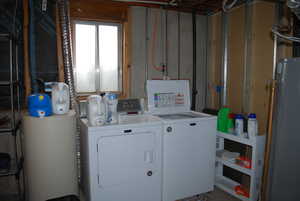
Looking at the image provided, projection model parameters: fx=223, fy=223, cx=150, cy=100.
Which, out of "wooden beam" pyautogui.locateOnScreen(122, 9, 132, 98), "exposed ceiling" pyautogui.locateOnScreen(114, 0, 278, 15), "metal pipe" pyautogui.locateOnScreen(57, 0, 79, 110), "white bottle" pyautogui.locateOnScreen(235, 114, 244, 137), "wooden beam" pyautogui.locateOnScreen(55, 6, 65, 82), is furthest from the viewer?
"wooden beam" pyautogui.locateOnScreen(122, 9, 132, 98)

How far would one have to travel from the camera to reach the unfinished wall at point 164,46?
3.13m

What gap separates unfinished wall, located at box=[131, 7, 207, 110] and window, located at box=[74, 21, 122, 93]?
37 cm

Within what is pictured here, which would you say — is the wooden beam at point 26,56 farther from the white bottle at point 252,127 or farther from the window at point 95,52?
the white bottle at point 252,127

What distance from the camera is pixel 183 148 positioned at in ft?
7.51

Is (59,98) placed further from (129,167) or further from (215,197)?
(215,197)

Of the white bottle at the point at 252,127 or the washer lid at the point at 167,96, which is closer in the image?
the white bottle at the point at 252,127

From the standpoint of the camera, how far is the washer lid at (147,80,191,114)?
8.41 ft

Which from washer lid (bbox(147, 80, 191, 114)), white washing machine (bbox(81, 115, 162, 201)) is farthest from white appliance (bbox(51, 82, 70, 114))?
washer lid (bbox(147, 80, 191, 114))

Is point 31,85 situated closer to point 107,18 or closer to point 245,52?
point 107,18

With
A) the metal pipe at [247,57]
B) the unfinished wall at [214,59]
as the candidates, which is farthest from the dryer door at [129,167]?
the unfinished wall at [214,59]

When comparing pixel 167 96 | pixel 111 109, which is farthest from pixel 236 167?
pixel 111 109

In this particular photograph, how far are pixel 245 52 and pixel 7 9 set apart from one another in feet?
9.60

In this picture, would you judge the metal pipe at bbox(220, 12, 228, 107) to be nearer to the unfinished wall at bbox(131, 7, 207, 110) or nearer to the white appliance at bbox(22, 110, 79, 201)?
the unfinished wall at bbox(131, 7, 207, 110)

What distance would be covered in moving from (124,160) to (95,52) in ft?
6.49
